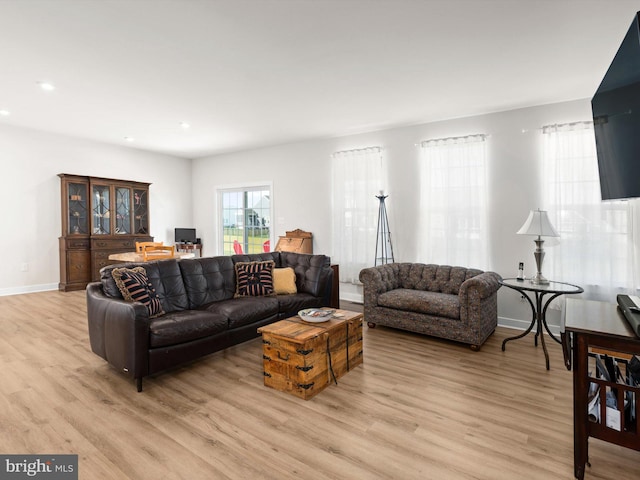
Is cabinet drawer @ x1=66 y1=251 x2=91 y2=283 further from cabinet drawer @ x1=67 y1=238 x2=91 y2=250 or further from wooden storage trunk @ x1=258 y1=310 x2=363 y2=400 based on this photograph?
wooden storage trunk @ x1=258 y1=310 x2=363 y2=400

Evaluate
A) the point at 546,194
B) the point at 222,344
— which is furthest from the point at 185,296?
the point at 546,194

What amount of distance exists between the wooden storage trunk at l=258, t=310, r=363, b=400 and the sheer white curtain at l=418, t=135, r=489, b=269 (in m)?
2.32

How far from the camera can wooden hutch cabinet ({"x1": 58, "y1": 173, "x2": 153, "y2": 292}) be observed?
5.95 m

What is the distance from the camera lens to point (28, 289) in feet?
18.9

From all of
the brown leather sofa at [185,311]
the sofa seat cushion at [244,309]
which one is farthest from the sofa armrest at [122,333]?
the sofa seat cushion at [244,309]

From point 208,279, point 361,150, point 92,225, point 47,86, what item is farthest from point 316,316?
point 92,225

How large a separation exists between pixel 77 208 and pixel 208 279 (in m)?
4.18

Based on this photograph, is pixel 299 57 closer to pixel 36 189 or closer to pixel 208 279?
pixel 208 279

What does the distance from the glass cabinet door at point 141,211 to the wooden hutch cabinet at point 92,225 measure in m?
0.03

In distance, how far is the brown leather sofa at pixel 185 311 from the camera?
8.28 ft

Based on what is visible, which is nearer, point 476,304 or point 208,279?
point 476,304

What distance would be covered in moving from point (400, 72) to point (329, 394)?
297 cm

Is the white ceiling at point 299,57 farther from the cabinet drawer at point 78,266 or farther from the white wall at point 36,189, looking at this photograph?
the cabinet drawer at point 78,266

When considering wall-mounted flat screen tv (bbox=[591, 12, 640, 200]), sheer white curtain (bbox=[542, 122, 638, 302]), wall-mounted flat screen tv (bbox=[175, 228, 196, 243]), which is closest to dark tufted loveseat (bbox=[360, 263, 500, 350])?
sheer white curtain (bbox=[542, 122, 638, 302])
